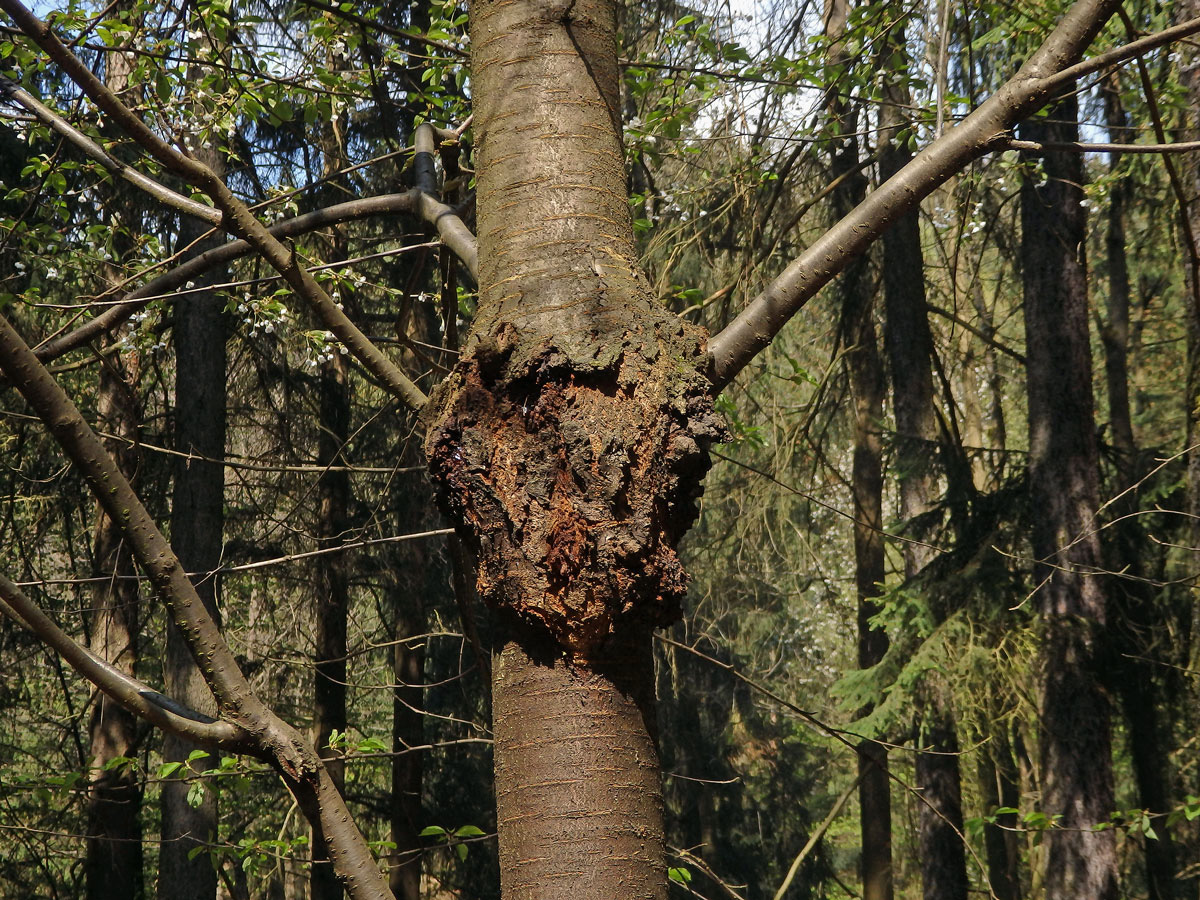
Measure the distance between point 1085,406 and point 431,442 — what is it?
22.6 feet

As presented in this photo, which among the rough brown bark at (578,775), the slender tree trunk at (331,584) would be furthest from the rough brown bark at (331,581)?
the rough brown bark at (578,775)

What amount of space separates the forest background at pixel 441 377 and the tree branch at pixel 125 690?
6.4 inches

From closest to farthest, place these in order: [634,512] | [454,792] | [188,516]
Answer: [634,512]
[188,516]
[454,792]

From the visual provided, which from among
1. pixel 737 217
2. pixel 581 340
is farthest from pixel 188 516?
pixel 581 340

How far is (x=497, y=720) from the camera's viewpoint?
136 centimetres

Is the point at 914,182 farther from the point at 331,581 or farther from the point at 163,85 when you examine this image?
the point at 331,581

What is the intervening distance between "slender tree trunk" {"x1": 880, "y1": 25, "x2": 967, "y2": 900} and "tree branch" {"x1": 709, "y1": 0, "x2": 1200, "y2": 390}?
283 inches

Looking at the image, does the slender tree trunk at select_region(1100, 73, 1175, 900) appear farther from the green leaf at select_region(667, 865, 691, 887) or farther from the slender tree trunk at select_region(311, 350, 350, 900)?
the slender tree trunk at select_region(311, 350, 350, 900)

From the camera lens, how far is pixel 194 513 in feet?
25.3

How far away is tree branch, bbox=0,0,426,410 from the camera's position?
1.53m

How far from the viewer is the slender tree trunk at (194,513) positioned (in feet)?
23.7

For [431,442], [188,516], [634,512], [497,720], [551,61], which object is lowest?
[497,720]

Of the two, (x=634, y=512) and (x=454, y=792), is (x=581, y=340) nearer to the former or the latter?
(x=634, y=512)

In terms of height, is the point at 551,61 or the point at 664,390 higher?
the point at 551,61
